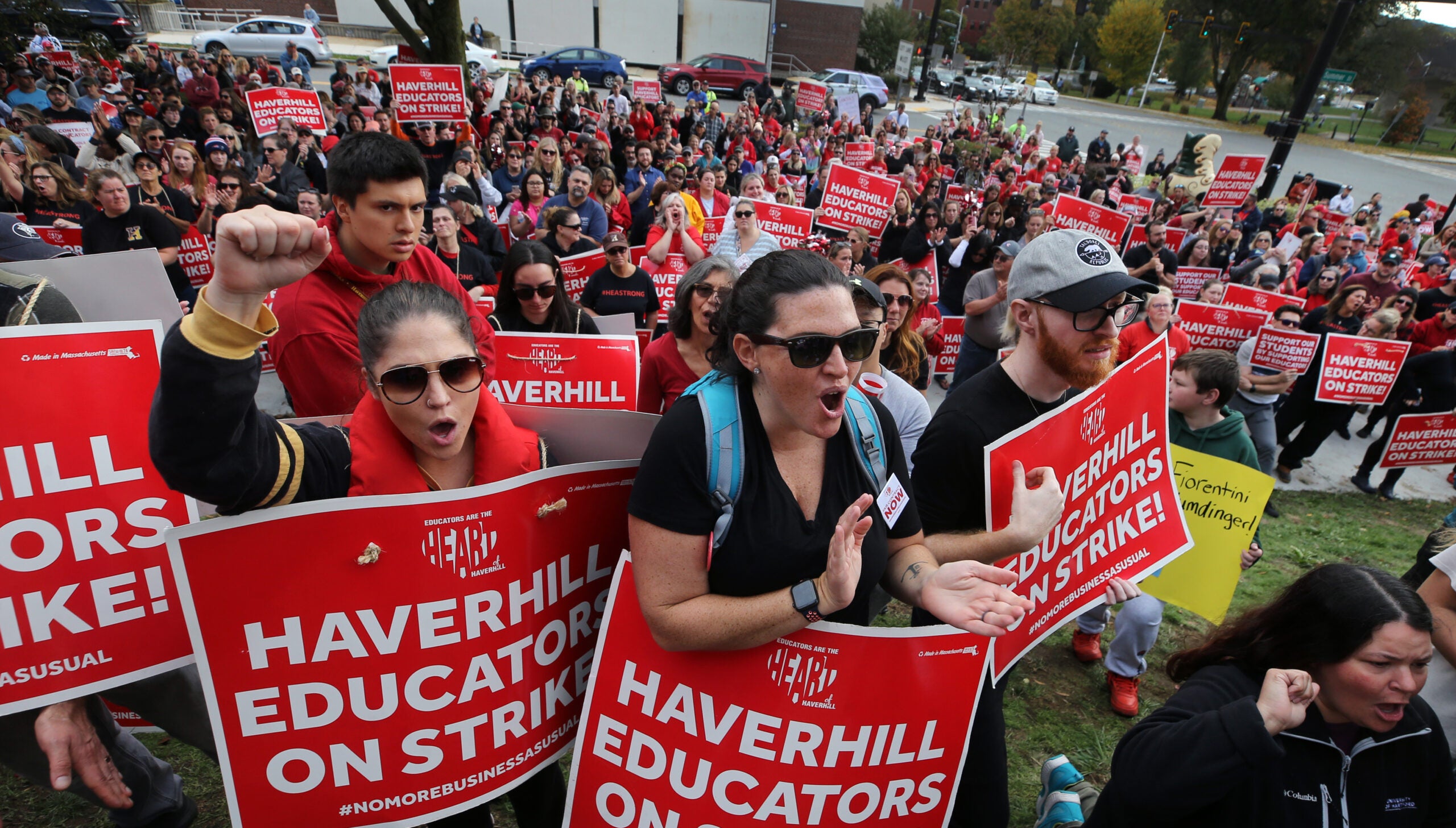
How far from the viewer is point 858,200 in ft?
31.4

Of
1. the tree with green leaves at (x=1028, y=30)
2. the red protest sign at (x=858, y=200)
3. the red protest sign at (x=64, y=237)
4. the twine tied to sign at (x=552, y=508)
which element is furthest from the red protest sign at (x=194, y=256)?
the tree with green leaves at (x=1028, y=30)

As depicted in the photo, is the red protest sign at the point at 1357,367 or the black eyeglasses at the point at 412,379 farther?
the red protest sign at the point at 1357,367

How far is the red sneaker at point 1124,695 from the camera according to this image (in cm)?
392

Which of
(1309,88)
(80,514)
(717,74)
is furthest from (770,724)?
(717,74)

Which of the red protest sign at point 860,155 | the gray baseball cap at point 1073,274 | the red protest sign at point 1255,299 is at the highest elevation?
the gray baseball cap at point 1073,274

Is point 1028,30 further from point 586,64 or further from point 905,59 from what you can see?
point 586,64

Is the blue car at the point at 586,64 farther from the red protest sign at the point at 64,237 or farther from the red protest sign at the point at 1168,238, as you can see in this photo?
the red protest sign at the point at 64,237

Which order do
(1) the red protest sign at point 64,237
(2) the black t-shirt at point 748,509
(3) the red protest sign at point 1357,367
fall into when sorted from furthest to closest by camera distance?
(3) the red protest sign at point 1357,367
(1) the red protest sign at point 64,237
(2) the black t-shirt at point 748,509

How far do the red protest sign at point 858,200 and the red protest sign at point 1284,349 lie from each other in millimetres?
4359

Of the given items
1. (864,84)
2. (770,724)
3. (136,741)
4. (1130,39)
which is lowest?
(136,741)

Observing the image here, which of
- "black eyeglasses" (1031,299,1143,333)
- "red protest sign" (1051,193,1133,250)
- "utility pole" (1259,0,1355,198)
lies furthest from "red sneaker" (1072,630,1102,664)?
"utility pole" (1259,0,1355,198)

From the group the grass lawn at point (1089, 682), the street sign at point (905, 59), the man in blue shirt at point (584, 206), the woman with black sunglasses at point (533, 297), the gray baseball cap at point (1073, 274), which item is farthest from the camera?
the street sign at point (905, 59)

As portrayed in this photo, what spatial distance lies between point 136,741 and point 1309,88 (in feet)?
57.3

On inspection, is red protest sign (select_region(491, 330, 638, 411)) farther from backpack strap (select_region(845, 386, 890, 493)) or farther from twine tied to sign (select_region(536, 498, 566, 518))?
backpack strap (select_region(845, 386, 890, 493))
